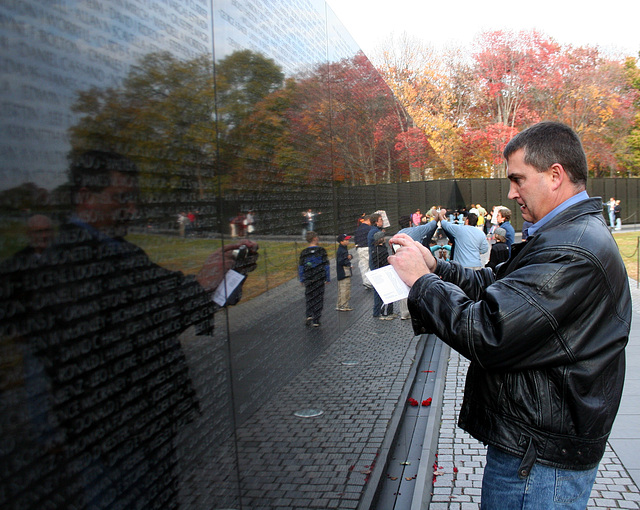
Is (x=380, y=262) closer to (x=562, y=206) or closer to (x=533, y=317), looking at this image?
(x=562, y=206)

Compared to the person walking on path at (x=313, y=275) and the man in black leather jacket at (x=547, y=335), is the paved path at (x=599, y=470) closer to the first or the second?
the person walking on path at (x=313, y=275)

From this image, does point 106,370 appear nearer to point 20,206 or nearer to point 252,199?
→ point 20,206

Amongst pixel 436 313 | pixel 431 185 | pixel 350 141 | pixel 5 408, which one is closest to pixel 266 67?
pixel 436 313

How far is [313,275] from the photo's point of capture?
11.8 feet

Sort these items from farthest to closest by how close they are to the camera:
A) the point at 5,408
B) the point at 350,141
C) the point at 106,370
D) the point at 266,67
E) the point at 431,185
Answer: the point at 431,185
the point at 350,141
the point at 266,67
the point at 106,370
the point at 5,408

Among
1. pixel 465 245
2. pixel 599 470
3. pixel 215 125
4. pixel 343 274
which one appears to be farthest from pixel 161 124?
pixel 465 245

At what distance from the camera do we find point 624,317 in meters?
2.03

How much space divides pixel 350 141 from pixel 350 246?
1.06 m

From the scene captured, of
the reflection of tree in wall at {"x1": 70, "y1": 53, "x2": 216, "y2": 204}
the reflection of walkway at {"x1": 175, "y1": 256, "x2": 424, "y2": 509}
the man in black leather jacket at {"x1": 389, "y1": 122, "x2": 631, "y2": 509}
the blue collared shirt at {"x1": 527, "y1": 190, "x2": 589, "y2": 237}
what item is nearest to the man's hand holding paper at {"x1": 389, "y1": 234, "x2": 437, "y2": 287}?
the man in black leather jacket at {"x1": 389, "y1": 122, "x2": 631, "y2": 509}

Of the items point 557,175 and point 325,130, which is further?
point 325,130

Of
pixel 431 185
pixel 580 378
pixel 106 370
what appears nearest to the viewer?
pixel 106 370

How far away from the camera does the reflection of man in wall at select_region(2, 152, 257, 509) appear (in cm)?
117

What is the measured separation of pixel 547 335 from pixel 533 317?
0.10m

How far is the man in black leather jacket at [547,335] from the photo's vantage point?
1.88 meters
